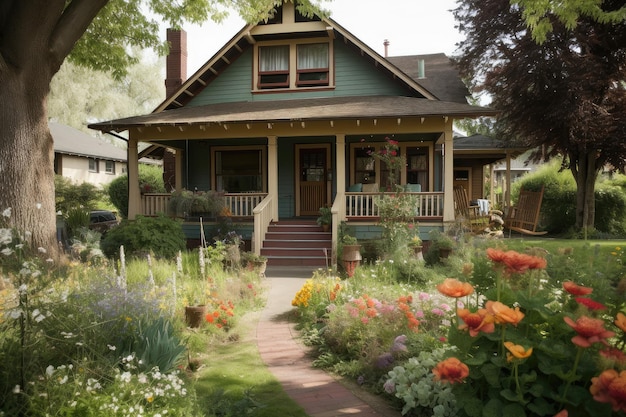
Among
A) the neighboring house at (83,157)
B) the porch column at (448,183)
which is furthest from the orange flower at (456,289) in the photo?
the neighboring house at (83,157)

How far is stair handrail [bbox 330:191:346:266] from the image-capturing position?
35.3 feet

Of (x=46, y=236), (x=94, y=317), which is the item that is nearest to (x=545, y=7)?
(x=94, y=317)

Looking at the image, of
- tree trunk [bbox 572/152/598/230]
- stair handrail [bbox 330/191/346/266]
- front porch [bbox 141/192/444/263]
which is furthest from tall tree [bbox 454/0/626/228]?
stair handrail [bbox 330/191/346/266]

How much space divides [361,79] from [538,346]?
44.1 ft

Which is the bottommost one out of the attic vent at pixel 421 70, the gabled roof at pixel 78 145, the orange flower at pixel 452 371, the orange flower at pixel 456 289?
the orange flower at pixel 452 371

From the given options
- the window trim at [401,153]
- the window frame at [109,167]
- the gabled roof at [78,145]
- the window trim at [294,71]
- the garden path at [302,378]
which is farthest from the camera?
the window frame at [109,167]

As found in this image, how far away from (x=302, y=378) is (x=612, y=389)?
2.91 metres

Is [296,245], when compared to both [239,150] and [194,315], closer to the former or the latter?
[239,150]

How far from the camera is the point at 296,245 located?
12.0 meters

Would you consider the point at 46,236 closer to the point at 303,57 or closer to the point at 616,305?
the point at 616,305

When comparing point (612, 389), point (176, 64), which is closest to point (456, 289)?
point (612, 389)

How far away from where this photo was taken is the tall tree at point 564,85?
13.8m

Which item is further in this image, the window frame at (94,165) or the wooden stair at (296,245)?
the window frame at (94,165)

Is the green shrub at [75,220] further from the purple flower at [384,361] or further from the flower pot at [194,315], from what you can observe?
the purple flower at [384,361]
